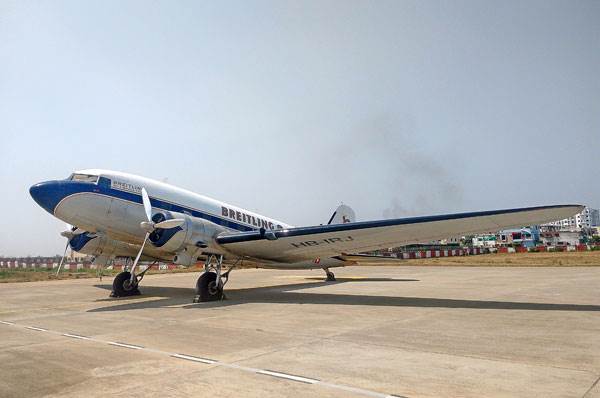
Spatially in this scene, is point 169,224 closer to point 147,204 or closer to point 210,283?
point 147,204

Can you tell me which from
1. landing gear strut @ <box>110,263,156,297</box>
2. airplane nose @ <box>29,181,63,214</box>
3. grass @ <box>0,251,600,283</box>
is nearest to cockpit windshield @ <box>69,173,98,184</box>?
airplane nose @ <box>29,181,63,214</box>

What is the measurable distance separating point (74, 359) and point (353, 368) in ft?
15.1

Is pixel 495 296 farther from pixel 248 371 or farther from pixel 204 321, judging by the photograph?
pixel 248 371

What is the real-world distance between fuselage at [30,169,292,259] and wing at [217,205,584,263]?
184 centimetres

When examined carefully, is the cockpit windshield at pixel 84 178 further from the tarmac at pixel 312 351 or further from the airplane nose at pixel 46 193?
the tarmac at pixel 312 351

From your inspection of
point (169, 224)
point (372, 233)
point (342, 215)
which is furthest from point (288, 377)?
point (342, 215)

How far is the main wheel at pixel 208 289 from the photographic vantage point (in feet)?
51.4

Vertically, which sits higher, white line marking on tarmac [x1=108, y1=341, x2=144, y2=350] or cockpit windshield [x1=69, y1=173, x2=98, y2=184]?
cockpit windshield [x1=69, y1=173, x2=98, y2=184]

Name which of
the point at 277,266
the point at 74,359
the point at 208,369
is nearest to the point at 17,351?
the point at 74,359

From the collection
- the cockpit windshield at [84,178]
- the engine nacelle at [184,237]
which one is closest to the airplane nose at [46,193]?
the cockpit windshield at [84,178]

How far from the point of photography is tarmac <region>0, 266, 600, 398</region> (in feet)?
17.2

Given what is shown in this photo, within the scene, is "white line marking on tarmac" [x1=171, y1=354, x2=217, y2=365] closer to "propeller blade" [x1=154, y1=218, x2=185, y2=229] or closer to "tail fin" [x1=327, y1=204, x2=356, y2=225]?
"propeller blade" [x1=154, y1=218, x2=185, y2=229]

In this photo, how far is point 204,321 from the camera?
11.0m

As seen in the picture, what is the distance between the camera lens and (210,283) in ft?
52.5
